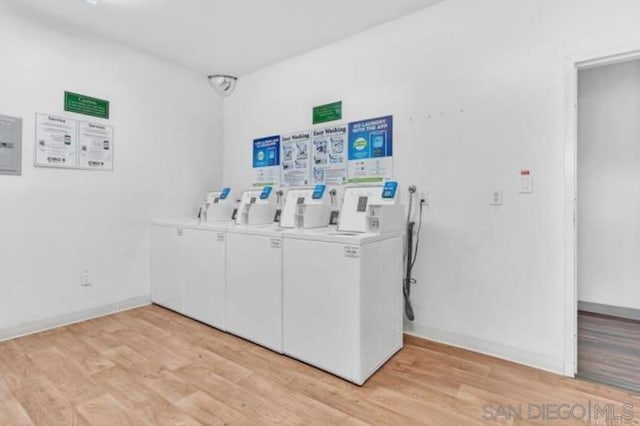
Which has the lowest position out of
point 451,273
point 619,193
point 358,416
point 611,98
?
point 358,416

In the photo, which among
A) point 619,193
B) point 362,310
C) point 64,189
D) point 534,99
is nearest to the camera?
point 362,310

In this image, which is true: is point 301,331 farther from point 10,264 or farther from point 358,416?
point 10,264

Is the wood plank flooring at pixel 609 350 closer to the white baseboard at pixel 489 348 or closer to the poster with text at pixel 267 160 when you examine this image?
the white baseboard at pixel 489 348

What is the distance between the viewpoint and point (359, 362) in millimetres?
1898

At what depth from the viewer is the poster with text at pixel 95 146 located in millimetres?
2912

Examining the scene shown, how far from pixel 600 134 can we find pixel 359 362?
10.8ft

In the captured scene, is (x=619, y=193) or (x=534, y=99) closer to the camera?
(x=534, y=99)

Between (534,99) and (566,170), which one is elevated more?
(534,99)

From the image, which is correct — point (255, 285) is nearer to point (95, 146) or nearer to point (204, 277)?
point (204, 277)

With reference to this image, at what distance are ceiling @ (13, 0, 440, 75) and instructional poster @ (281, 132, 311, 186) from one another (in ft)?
2.80

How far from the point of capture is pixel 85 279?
116 inches

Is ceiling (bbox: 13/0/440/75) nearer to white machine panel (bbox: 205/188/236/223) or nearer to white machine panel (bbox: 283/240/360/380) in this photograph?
white machine panel (bbox: 205/188/236/223)

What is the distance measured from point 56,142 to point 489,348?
12.3 feet

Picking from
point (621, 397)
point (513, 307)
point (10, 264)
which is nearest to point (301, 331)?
point (513, 307)
